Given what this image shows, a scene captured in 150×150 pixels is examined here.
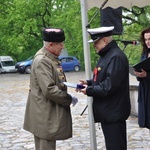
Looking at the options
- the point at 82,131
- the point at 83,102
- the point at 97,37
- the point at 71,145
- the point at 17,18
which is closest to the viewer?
the point at 97,37

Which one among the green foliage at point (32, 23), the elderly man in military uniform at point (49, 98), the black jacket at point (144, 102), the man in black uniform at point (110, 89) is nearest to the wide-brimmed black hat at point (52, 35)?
the elderly man in military uniform at point (49, 98)

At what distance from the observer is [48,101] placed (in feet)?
11.7

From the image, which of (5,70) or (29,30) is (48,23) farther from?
(5,70)

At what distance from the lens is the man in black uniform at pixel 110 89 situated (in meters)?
3.32

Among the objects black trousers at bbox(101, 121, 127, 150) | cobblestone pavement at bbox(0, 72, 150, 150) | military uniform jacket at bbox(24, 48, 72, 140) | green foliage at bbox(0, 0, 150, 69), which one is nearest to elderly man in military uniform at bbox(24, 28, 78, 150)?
military uniform jacket at bbox(24, 48, 72, 140)

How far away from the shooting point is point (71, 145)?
5.91m

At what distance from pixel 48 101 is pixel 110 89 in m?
0.70

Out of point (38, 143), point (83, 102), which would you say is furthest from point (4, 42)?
point (38, 143)

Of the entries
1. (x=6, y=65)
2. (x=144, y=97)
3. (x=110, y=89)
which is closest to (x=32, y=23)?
(x=6, y=65)

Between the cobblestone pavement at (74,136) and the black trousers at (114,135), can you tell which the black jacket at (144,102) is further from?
the cobblestone pavement at (74,136)

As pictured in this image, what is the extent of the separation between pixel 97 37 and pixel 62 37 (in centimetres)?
39

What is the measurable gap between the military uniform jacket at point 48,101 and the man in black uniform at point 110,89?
0.94 feet

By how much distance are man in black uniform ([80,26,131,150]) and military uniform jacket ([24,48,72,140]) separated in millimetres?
287

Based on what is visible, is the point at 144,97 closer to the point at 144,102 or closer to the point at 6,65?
the point at 144,102
